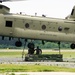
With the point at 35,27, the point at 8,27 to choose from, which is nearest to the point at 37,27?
the point at 35,27

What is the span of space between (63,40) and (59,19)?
9.19 ft

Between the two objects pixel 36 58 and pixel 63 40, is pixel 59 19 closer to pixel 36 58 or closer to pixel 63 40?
pixel 63 40

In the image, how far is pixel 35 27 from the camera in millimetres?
42469

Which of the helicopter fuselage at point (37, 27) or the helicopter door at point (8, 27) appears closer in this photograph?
the helicopter door at point (8, 27)

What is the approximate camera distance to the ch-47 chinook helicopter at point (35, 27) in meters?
41.8

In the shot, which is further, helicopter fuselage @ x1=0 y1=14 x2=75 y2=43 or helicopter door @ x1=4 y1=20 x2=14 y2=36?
helicopter fuselage @ x1=0 y1=14 x2=75 y2=43

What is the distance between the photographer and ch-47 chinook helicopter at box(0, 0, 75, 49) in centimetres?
4178

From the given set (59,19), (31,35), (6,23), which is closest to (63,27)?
(59,19)

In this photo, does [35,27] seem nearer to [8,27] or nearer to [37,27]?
Answer: [37,27]

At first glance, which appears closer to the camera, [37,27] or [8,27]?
[8,27]

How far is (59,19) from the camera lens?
4350 centimetres

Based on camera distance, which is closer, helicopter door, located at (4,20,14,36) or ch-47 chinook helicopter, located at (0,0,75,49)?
helicopter door, located at (4,20,14,36)

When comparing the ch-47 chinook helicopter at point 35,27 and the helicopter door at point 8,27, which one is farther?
the ch-47 chinook helicopter at point 35,27

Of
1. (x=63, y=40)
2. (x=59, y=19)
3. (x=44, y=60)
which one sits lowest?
(x=44, y=60)
